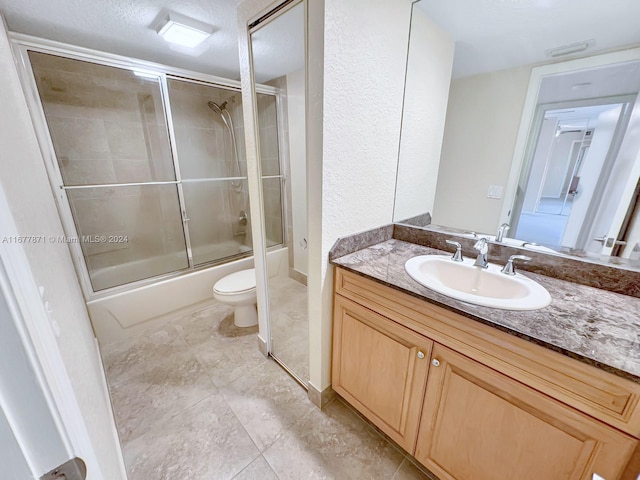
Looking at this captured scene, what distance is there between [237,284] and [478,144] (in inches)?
72.5

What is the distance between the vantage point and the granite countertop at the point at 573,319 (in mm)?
653

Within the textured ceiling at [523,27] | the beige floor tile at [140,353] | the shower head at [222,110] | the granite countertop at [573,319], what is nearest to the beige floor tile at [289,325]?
the granite countertop at [573,319]

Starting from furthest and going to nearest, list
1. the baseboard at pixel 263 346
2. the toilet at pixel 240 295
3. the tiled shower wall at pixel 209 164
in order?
the tiled shower wall at pixel 209 164 → the toilet at pixel 240 295 → the baseboard at pixel 263 346

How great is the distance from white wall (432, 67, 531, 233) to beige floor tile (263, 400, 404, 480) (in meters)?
Answer: 1.19

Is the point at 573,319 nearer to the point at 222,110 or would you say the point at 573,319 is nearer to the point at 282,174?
the point at 282,174

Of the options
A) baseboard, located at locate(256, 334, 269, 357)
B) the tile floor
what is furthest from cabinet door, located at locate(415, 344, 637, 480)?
baseboard, located at locate(256, 334, 269, 357)

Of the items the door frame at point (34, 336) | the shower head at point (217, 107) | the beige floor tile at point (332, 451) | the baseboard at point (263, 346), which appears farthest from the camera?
the shower head at point (217, 107)

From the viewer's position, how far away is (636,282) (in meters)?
0.93

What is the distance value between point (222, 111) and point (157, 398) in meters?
2.68

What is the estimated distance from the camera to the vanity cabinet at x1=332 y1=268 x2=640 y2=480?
662 mm

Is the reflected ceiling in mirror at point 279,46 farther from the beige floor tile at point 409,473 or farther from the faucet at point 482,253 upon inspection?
the beige floor tile at point 409,473

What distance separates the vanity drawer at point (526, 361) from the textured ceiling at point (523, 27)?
1.11 m

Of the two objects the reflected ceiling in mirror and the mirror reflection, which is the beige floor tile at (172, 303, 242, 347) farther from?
the reflected ceiling in mirror

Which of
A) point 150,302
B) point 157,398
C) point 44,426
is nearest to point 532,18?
point 44,426
